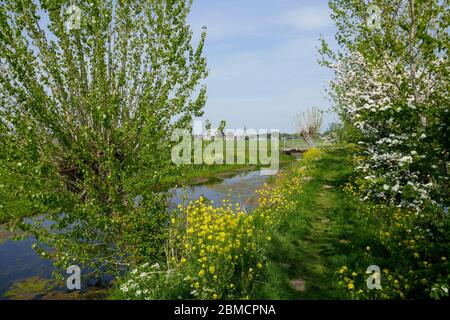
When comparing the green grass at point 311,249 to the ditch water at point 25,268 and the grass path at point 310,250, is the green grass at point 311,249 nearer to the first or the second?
the grass path at point 310,250

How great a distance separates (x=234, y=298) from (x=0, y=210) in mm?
5734

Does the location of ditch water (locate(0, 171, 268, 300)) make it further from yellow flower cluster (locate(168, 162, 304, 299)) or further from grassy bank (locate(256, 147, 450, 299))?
grassy bank (locate(256, 147, 450, 299))

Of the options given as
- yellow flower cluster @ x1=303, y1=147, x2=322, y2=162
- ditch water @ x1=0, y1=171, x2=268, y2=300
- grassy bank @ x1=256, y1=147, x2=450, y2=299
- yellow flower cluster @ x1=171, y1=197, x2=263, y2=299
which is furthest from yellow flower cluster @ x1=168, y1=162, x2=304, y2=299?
yellow flower cluster @ x1=303, y1=147, x2=322, y2=162

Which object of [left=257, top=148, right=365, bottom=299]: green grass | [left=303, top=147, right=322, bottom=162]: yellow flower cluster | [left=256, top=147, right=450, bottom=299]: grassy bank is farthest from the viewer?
[left=303, top=147, right=322, bottom=162]: yellow flower cluster

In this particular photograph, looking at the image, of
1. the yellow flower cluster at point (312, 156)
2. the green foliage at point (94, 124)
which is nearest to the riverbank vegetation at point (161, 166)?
the green foliage at point (94, 124)

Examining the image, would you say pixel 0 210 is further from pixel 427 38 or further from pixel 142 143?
pixel 427 38

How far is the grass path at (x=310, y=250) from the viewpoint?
7.12 m

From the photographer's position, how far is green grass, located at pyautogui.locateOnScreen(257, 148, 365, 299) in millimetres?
7117

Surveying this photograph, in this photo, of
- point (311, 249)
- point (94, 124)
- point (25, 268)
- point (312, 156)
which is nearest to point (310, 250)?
point (311, 249)

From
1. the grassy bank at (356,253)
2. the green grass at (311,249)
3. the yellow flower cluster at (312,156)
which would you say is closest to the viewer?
the grassy bank at (356,253)

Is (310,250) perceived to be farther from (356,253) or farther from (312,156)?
(312,156)
